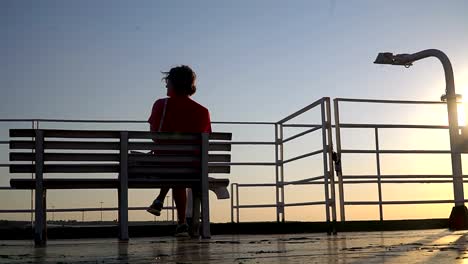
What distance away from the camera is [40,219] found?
3.83m

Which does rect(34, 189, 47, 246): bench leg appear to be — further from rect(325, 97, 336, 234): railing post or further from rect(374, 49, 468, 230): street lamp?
rect(374, 49, 468, 230): street lamp

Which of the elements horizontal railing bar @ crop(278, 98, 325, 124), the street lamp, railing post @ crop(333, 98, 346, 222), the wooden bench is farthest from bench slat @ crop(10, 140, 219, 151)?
the street lamp

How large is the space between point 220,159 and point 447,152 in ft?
10.4

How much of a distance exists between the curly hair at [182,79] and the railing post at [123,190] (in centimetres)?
70

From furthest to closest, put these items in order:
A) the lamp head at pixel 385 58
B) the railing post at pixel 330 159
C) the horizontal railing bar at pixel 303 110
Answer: the lamp head at pixel 385 58 < the horizontal railing bar at pixel 303 110 < the railing post at pixel 330 159

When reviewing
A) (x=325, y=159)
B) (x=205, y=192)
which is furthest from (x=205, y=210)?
(x=325, y=159)

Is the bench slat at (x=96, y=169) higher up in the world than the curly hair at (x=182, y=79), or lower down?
lower down

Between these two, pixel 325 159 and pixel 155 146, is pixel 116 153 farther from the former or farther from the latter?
pixel 325 159

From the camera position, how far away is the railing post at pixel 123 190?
157 inches

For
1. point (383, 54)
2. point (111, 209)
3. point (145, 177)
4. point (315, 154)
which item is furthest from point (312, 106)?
point (145, 177)

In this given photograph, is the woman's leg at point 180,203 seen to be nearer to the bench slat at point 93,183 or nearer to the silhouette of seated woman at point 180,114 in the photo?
the silhouette of seated woman at point 180,114

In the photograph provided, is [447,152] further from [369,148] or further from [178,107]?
[178,107]

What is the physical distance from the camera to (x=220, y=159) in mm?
4430

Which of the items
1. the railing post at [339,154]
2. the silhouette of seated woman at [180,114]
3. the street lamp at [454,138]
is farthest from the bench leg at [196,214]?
the street lamp at [454,138]
